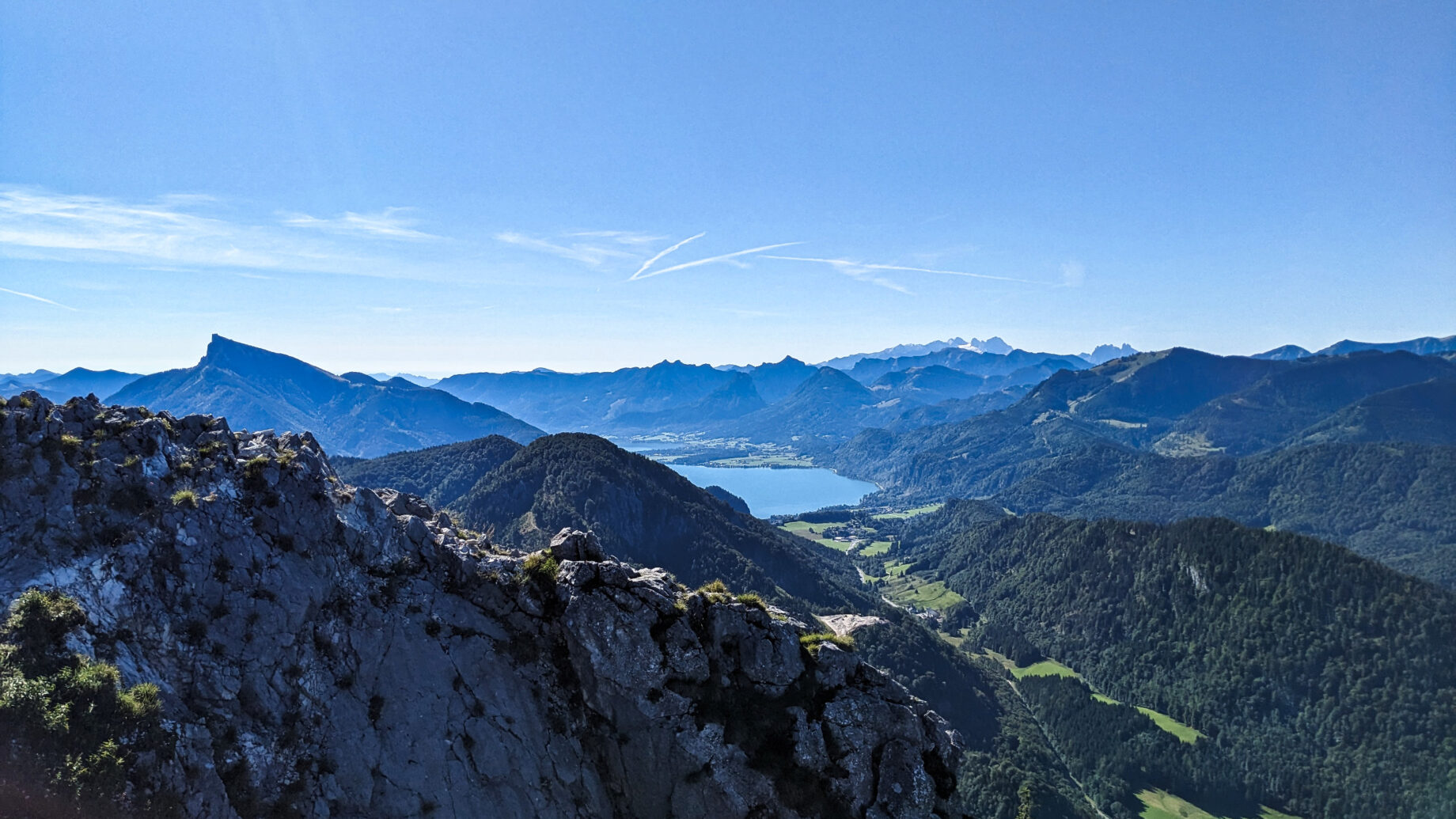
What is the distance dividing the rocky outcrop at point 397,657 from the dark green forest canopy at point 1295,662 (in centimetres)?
16683

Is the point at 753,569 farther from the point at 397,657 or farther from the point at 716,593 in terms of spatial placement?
the point at 397,657

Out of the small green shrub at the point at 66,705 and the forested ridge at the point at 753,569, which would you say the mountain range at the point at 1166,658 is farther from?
the small green shrub at the point at 66,705

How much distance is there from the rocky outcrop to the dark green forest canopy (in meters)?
167

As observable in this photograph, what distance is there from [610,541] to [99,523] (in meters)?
146

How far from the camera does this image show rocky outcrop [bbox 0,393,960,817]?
18.5m

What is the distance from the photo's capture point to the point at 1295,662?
158 m

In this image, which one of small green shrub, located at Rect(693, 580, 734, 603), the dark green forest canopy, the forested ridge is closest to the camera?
small green shrub, located at Rect(693, 580, 734, 603)

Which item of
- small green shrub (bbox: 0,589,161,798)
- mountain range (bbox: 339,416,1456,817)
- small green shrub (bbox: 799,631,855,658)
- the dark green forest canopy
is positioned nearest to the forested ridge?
mountain range (bbox: 339,416,1456,817)

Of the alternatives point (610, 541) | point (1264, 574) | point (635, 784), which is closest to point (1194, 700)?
Answer: point (1264, 574)

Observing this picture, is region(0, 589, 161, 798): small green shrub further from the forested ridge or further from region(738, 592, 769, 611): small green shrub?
the forested ridge

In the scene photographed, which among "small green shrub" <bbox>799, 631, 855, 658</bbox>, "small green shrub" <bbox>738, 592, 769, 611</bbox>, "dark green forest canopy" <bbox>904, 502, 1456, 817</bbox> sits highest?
"small green shrub" <bbox>738, 592, 769, 611</bbox>

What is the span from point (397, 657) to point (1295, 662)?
21538 centimetres

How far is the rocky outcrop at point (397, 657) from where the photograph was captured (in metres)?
18.5

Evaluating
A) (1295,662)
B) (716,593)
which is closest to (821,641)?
(716,593)
